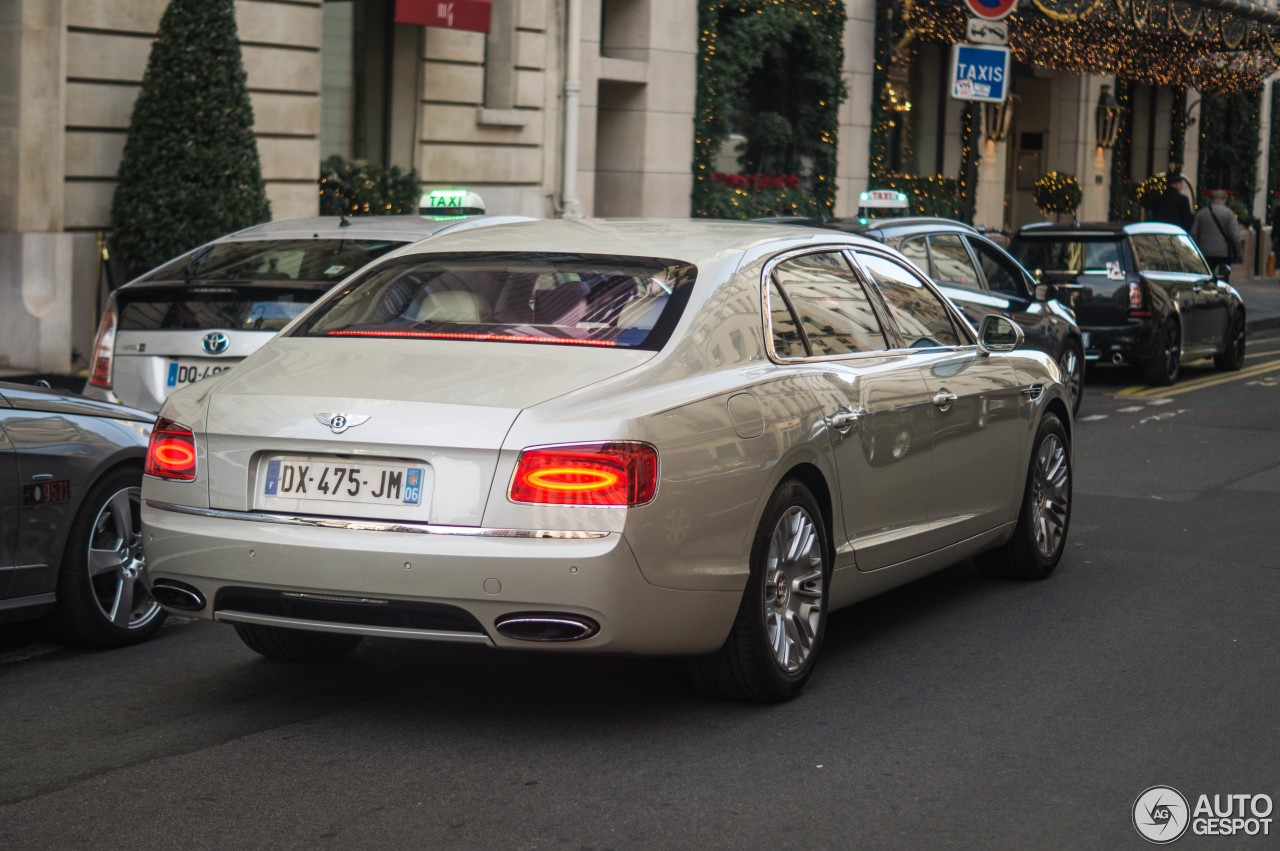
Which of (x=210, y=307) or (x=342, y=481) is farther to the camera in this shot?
(x=210, y=307)

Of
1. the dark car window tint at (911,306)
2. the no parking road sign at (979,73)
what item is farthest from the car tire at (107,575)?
the no parking road sign at (979,73)

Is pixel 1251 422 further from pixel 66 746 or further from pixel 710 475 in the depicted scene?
pixel 66 746

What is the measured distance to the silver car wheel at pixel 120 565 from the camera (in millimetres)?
6305

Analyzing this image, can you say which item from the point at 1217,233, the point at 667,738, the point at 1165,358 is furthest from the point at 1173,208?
the point at 667,738

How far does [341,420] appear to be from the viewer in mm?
4926

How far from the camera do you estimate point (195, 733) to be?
5199 mm

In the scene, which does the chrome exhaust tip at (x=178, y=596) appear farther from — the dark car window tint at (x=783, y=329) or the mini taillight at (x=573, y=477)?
the dark car window tint at (x=783, y=329)

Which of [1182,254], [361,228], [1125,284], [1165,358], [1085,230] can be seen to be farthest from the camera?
[1182,254]

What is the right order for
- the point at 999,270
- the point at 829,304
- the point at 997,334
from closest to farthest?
the point at 829,304 < the point at 997,334 < the point at 999,270

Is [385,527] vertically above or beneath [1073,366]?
beneath

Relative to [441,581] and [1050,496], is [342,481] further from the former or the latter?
[1050,496]

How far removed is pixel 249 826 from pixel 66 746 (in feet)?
3.34

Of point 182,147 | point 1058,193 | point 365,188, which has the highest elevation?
point 1058,193

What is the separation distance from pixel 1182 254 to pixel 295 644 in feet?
45.7
